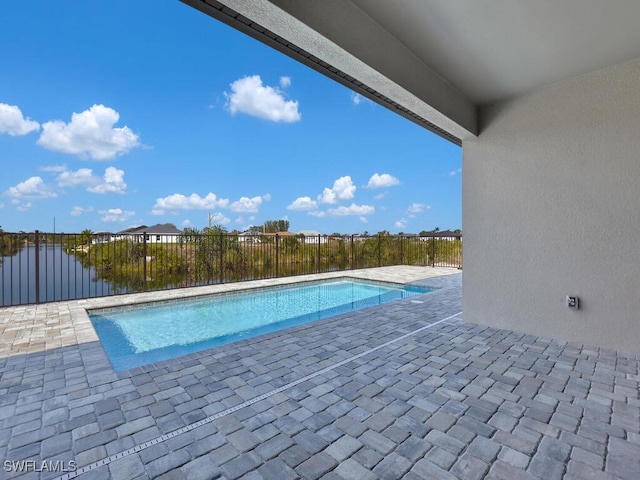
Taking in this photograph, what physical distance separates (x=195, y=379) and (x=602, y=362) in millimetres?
3641

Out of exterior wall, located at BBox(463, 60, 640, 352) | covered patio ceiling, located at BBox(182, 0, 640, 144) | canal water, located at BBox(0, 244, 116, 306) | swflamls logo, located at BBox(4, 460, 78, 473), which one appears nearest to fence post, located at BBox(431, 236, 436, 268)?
exterior wall, located at BBox(463, 60, 640, 352)

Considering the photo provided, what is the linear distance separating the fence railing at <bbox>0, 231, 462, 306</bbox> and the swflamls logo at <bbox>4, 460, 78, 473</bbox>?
4.48 m

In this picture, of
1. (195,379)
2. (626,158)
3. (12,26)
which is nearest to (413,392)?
(195,379)

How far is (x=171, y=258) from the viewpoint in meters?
8.11

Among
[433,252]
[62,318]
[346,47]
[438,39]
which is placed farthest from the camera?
[433,252]

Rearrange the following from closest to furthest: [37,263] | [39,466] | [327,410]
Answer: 1. [39,466]
2. [327,410]
3. [37,263]

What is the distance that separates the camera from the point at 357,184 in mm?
25156

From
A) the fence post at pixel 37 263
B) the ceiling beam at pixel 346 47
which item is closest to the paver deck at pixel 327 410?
the fence post at pixel 37 263

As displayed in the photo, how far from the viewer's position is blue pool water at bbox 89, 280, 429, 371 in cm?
384

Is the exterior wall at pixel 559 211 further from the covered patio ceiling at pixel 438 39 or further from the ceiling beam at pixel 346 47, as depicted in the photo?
the ceiling beam at pixel 346 47

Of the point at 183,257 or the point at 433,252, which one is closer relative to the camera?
the point at 183,257

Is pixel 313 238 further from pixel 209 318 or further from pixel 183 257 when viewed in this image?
pixel 209 318

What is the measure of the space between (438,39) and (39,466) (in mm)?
3916

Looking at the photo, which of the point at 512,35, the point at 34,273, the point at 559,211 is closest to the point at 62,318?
the point at 34,273
